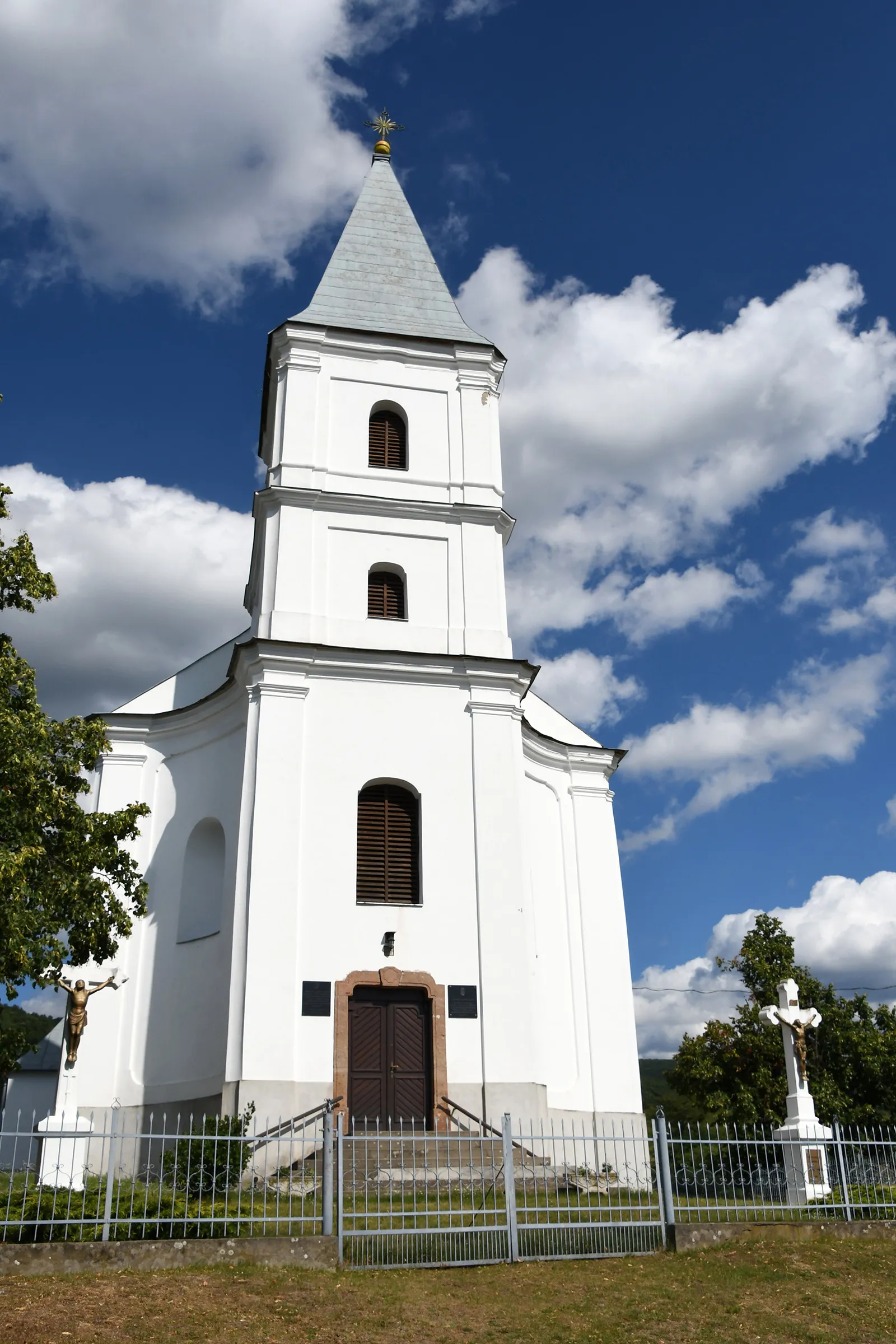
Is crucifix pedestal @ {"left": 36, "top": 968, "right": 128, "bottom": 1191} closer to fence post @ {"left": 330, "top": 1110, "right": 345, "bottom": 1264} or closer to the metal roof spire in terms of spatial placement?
fence post @ {"left": 330, "top": 1110, "right": 345, "bottom": 1264}

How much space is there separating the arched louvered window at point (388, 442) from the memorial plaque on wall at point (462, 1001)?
1138 centimetres

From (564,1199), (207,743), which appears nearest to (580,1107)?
(564,1199)

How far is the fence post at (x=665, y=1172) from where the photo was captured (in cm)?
1278

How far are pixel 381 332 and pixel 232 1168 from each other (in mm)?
18588

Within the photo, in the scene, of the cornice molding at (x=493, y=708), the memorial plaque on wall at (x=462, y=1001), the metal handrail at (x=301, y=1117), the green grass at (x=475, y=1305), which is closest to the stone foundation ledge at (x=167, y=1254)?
the green grass at (x=475, y=1305)

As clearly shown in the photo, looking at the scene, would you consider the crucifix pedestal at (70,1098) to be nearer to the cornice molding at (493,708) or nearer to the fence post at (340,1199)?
the fence post at (340,1199)

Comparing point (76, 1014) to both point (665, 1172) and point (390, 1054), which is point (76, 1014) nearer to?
point (390, 1054)

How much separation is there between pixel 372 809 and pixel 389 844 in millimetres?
767

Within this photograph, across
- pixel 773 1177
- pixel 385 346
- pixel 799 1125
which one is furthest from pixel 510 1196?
pixel 385 346

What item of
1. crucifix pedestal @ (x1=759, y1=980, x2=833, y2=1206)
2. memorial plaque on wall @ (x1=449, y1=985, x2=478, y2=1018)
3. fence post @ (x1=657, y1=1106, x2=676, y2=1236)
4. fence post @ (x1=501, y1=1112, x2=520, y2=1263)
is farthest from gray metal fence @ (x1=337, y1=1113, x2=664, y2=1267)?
memorial plaque on wall @ (x1=449, y1=985, x2=478, y2=1018)

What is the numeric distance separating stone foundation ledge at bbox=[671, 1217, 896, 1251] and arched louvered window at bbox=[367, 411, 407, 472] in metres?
16.9

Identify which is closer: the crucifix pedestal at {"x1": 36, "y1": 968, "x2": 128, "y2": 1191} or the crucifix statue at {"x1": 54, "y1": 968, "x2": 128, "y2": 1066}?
the crucifix pedestal at {"x1": 36, "y1": 968, "x2": 128, "y2": 1191}

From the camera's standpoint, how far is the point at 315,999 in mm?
19375

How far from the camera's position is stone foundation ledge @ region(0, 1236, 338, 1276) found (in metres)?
10.2
